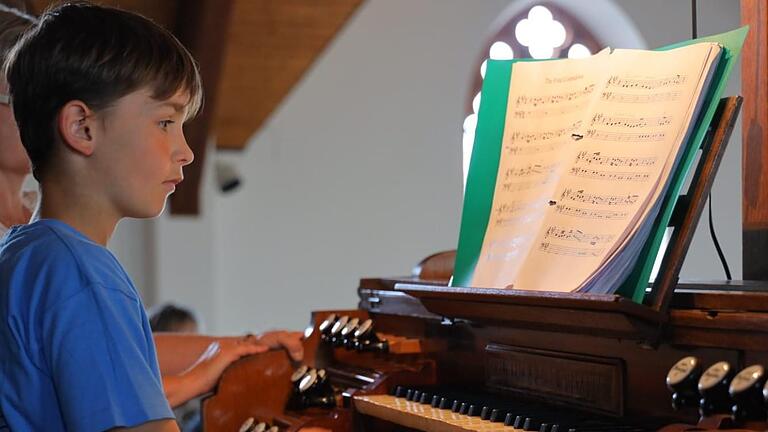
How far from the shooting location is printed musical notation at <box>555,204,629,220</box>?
1.82 metres

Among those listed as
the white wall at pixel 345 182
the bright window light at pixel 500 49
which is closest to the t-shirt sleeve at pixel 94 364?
the white wall at pixel 345 182

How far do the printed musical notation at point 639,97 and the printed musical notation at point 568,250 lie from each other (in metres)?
0.30

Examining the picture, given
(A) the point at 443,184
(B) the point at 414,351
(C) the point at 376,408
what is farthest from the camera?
(A) the point at 443,184

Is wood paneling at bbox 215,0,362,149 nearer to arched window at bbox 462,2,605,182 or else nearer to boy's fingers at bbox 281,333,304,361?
arched window at bbox 462,2,605,182

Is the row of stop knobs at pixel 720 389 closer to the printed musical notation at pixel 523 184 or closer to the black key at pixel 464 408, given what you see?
the black key at pixel 464 408

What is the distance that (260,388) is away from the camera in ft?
8.11

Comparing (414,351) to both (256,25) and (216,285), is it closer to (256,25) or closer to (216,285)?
(256,25)

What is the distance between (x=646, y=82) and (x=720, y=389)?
680 millimetres

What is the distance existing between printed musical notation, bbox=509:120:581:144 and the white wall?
6162 millimetres

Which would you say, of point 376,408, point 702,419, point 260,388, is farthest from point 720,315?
point 260,388

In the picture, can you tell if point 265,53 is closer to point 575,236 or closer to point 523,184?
point 523,184

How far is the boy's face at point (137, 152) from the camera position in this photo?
61.4 inches

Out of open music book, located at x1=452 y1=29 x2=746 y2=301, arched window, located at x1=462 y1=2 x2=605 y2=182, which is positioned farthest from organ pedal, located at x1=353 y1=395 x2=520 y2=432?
arched window, located at x1=462 y1=2 x2=605 y2=182

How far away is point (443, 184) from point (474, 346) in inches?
261
